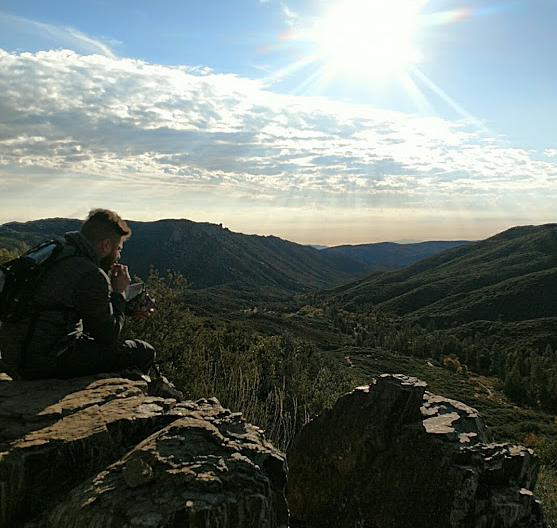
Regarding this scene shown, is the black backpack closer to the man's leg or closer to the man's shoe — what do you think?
the man's leg

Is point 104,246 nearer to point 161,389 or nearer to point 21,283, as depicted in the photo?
point 21,283

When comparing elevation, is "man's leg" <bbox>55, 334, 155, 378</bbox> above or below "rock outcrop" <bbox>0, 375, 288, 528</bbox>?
above

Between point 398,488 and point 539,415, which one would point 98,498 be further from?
point 539,415

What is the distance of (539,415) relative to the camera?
236 feet

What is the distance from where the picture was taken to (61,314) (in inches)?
207

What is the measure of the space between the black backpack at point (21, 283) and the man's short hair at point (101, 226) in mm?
Result: 713

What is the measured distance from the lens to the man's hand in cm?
638

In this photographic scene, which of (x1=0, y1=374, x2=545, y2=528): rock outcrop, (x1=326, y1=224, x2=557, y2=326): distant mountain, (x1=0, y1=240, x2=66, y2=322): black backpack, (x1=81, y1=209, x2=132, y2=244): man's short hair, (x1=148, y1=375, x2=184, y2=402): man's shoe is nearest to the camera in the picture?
(x1=0, y1=374, x2=545, y2=528): rock outcrop

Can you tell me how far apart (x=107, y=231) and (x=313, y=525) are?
495 centimetres

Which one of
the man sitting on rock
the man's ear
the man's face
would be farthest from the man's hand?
the man's ear

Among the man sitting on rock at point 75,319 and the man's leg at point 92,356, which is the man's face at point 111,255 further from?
the man's leg at point 92,356

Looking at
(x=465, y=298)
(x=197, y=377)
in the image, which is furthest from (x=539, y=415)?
(x=465, y=298)

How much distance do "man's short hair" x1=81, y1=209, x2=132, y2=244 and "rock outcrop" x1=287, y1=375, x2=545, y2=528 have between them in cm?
425

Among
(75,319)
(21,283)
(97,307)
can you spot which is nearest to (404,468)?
(97,307)
